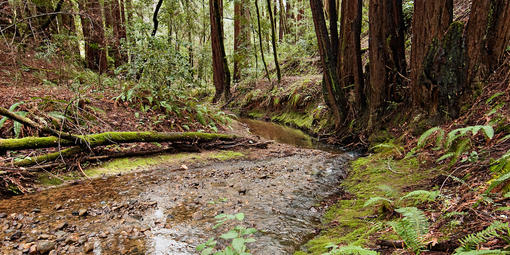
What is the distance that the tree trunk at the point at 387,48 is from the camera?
5527 millimetres

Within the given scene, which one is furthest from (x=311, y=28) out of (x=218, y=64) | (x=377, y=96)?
(x=377, y=96)

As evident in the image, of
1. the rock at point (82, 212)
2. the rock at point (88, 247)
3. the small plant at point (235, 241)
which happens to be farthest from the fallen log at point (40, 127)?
the small plant at point (235, 241)

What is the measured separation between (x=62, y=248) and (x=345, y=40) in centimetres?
646

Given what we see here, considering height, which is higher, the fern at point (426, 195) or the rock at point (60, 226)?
the fern at point (426, 195)

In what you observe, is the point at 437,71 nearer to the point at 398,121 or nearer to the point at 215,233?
the point at 398,121

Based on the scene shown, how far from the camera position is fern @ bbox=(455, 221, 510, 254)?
128cm

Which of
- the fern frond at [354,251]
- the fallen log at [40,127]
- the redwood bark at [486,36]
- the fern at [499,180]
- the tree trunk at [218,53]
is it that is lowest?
the fern frond at [354,251]

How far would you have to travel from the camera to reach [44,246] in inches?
81.3

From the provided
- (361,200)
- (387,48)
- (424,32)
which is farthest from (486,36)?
(361,200)

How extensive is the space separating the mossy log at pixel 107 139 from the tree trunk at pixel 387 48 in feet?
11.6

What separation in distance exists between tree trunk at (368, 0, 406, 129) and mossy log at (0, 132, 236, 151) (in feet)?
11.6

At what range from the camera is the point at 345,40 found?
6480 mm

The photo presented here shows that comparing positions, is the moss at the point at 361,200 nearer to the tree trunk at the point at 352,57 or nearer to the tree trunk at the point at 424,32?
the tree trunk at the point at 424,32

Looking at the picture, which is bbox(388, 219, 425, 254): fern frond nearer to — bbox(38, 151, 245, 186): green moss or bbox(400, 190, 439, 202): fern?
bbox(400, 190, 439, 202): fern
